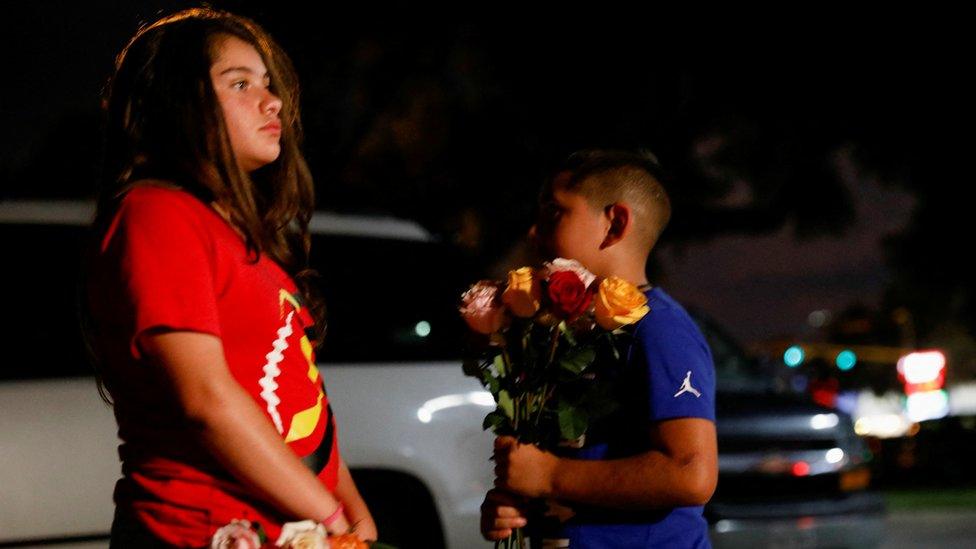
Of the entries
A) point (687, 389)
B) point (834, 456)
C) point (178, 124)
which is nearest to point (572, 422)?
point (687, 389)

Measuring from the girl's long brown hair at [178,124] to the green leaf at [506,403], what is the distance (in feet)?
1.63

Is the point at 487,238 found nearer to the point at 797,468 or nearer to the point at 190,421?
the point at 797,468

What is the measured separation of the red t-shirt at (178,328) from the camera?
1.82m

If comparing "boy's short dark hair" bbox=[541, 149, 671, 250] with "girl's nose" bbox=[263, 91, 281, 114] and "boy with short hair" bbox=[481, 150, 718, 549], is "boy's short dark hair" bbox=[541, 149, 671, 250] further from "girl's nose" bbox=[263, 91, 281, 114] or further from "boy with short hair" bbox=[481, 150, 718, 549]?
"girl's nose" bbox=[263, 91, 281, 114]

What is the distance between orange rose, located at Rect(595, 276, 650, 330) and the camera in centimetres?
221

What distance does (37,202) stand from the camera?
14.4 feet

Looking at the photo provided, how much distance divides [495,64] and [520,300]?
10478mm

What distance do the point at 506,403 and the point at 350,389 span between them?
6.76 ft

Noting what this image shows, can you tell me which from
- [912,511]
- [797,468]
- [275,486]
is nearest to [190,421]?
[275,486]

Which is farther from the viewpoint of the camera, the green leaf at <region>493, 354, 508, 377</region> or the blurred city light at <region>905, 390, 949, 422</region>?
the blurred city light at <region>905, 390, 949, 422</region>

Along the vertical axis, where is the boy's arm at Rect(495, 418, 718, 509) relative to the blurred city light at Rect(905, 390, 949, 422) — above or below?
below

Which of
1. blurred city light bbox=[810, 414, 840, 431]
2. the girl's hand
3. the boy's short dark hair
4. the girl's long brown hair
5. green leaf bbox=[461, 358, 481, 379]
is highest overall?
blurred city light bbox=[810, 414, 840, 431]

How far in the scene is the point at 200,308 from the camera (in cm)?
181

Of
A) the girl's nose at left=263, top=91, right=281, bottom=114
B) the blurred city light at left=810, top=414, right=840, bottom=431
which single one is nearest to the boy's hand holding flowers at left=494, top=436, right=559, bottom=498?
the girl's nose at left=263, top=91, right=281, bottom=114
